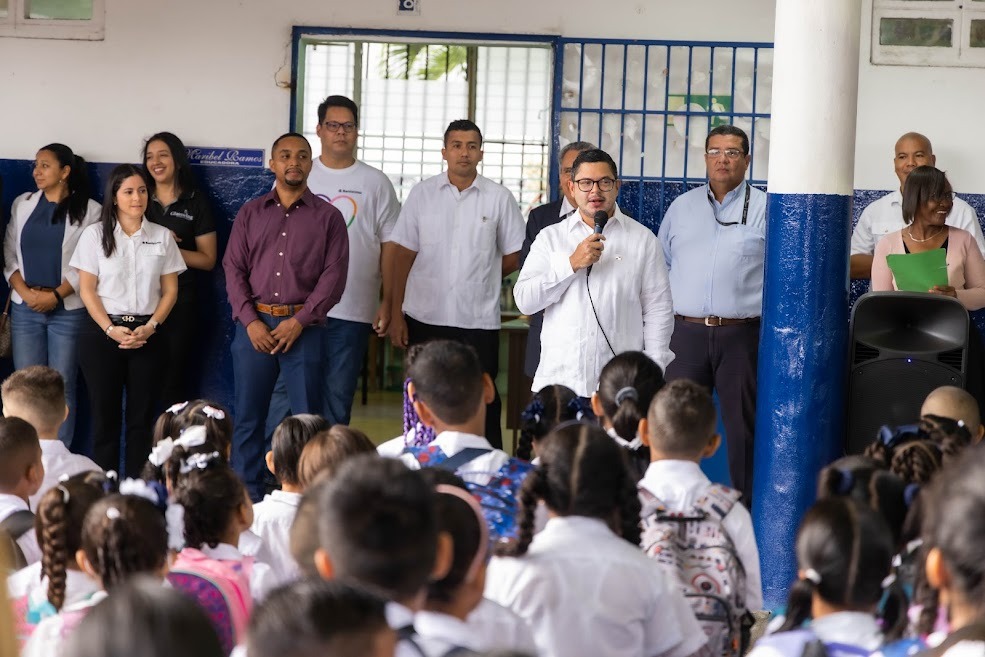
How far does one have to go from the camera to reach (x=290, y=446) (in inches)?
132

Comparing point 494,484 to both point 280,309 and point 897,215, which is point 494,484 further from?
point 897,215

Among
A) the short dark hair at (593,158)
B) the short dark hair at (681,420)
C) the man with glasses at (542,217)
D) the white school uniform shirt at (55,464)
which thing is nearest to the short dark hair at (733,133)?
the man with glasses at (542,217)

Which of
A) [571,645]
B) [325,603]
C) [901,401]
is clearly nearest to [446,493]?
[571,645]

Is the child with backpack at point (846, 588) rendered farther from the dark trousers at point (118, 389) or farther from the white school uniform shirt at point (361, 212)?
the dark trousers at point (118, 389)

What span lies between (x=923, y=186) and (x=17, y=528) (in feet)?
11.1

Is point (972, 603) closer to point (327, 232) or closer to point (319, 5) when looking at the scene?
point (327, 232)

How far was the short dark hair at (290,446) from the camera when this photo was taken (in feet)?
11.0

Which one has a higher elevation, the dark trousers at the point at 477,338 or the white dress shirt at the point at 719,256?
the white dress shirt at the point at 719,256

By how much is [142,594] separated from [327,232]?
416 cm

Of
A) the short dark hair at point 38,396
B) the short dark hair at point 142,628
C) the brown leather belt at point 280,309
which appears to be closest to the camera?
the short dark hair at point 142,628

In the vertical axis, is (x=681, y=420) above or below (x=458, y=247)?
Result: below

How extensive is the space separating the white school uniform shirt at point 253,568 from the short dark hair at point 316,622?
1184mm

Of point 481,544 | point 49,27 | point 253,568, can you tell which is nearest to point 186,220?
point 49,27

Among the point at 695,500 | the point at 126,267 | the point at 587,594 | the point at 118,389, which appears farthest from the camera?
the point at 118,389
